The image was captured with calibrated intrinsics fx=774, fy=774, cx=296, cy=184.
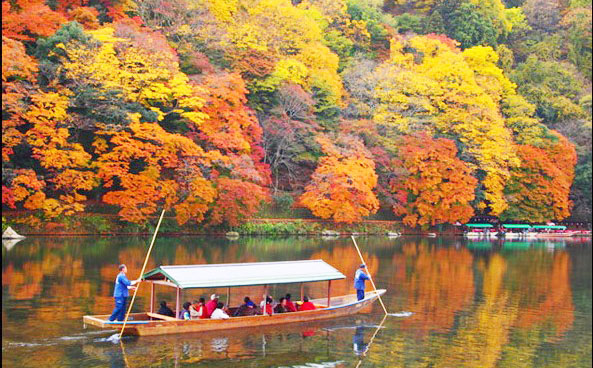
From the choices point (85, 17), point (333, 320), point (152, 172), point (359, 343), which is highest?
point (85, 17)

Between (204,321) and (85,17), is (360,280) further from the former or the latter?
(85,17)

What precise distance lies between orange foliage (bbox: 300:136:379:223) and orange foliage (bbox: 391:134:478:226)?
4430mm

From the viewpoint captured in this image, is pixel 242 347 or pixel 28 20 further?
pixel 28 20

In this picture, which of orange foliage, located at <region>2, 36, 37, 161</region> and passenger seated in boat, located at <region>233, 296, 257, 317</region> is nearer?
passenger seated in boat, located at <region>233, 296, 257, 317</region>

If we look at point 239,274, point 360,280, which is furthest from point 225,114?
point 239,274

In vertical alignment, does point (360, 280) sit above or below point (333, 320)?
above

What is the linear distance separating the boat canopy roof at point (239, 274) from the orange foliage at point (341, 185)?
2963cm

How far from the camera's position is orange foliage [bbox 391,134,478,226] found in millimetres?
58781

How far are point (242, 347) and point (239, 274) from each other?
2822 mm

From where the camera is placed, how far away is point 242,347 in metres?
18.6

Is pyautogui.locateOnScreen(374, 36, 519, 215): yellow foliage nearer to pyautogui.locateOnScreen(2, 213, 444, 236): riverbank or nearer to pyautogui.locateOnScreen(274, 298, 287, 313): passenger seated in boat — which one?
pyautogui.locateOnScreen(2, 213, 444, 236): riverbank

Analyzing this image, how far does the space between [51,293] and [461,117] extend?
4575cm

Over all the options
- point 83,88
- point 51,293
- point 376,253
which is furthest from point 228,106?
point 51,293

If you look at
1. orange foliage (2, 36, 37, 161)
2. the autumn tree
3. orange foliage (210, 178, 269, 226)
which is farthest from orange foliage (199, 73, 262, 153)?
orange foliage (2, 36, 37, 161)
